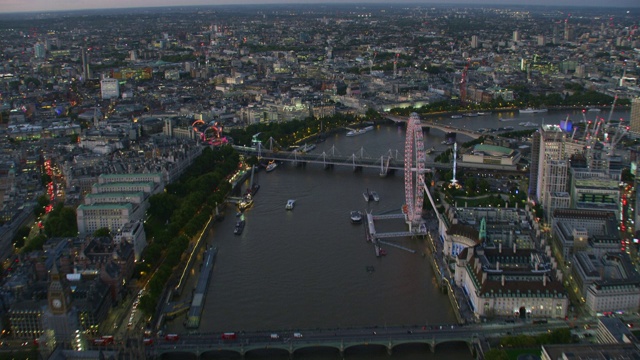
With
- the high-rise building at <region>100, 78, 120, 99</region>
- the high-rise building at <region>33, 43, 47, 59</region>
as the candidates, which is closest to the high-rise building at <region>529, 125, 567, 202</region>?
the high-rise building at <region>100, 78, 120, 99</region>

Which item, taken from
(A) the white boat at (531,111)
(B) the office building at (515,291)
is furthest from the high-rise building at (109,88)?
(B) the office building at (515,291)

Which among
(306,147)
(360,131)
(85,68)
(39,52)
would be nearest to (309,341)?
(306,147)

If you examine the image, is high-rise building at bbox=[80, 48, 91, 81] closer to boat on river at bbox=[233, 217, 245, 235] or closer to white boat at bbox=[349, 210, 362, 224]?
boat on river at bbox=[233, 217, 245, 235]

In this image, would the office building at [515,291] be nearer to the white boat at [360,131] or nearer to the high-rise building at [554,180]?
the high-rise building at [554,180]

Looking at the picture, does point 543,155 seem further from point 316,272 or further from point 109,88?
point 109,88

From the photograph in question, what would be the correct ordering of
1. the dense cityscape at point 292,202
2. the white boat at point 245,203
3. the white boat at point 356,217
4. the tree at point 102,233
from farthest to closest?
the white boat at point 245,203
the white boat at point 356,217
the tree at point 102,233
the dense cityscape at point 292,202

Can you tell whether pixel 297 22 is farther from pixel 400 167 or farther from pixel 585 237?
pixel 585 237

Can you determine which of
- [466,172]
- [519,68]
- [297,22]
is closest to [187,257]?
[466,172]
